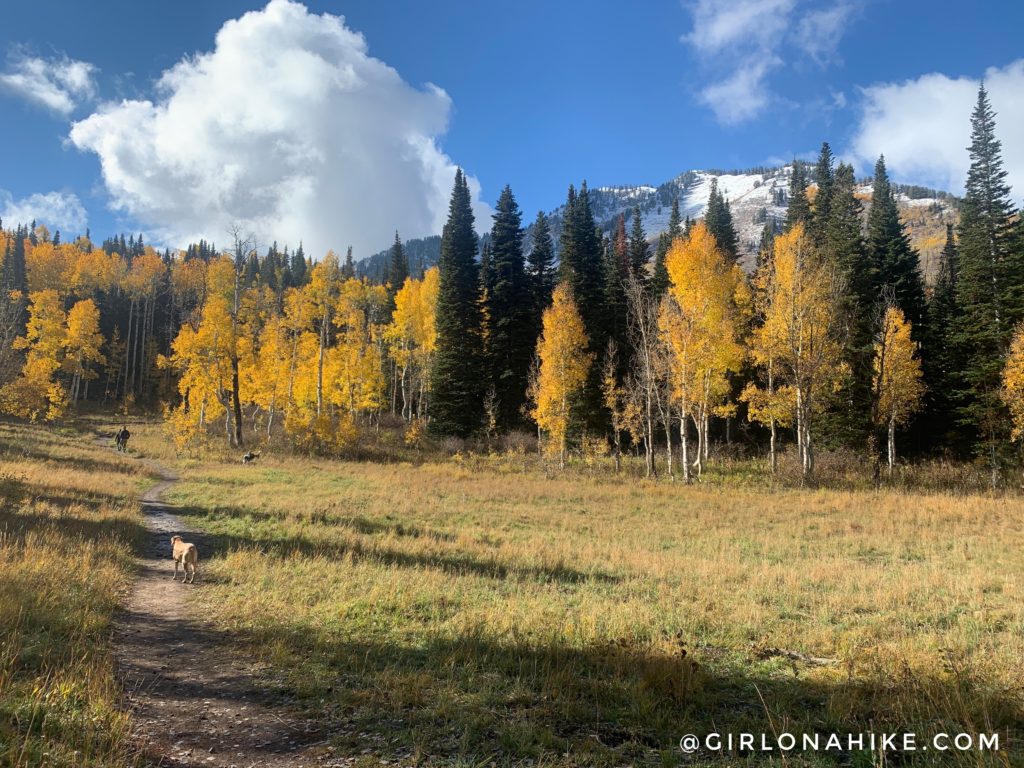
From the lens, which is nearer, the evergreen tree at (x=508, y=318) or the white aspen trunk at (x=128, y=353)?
the evergreen tree at (x=508, y=318)

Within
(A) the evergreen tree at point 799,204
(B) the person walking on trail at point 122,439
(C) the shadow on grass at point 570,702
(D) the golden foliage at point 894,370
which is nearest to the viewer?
(C) the shadow on grass at point 570,702

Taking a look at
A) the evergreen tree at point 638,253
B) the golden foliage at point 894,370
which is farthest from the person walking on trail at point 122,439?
the golden foliage at point 894,370

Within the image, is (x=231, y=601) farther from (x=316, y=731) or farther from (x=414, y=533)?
(x=414, y=533)

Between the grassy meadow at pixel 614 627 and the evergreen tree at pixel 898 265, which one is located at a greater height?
the evergreen tree at pixel 898 265

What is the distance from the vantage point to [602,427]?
3912 cm

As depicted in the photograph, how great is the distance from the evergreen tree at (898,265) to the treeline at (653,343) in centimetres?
17

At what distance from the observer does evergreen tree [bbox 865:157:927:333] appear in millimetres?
37625

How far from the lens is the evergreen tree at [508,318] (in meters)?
43.5

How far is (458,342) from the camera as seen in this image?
1700 inches

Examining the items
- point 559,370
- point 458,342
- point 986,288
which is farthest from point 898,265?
point 458,342

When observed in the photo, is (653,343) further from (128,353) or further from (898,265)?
(128,353)

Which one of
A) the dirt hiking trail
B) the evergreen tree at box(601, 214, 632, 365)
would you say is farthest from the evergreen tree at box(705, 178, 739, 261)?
the dirt hiking trail

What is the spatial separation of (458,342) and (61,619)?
37239 mm

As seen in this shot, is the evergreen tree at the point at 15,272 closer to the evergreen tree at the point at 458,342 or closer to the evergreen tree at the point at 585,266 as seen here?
the evergreen tree at the point at 458,342
